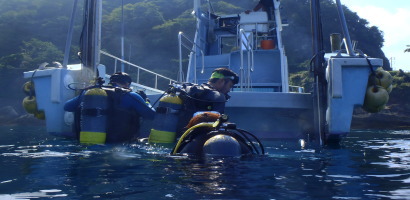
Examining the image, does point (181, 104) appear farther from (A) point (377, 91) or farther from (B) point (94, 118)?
(A) point (377, 91)

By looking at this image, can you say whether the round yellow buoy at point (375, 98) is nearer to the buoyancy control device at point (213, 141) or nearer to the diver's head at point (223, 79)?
the diver's head at point (223, 79)

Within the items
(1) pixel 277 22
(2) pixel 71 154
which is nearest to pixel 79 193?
(2) pixel 71 154

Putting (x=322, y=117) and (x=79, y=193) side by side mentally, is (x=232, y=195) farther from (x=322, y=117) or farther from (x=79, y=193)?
(x=322, y=117)

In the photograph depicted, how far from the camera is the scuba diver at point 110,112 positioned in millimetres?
6391

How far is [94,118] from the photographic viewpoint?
638 centimetres

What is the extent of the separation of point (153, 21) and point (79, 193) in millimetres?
44441

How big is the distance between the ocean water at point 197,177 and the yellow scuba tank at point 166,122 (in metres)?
1.13

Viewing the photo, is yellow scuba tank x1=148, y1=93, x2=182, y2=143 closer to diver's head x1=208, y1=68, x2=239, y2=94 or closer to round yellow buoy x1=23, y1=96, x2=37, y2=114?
diver's head x1=208, y1=68, x2=239, y2=94

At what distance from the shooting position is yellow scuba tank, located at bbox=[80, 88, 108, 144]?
6.37 metres

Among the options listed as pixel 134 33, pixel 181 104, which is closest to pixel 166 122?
pixel 181 104

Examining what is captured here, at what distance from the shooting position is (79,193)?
3092 millimetres

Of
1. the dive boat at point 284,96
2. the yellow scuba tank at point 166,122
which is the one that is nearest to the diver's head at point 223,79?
the yellow scuba tank at point 166,122

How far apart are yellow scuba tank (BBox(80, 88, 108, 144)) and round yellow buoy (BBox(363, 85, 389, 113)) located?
440 centimetres

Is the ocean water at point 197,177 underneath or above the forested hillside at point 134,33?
underneath
